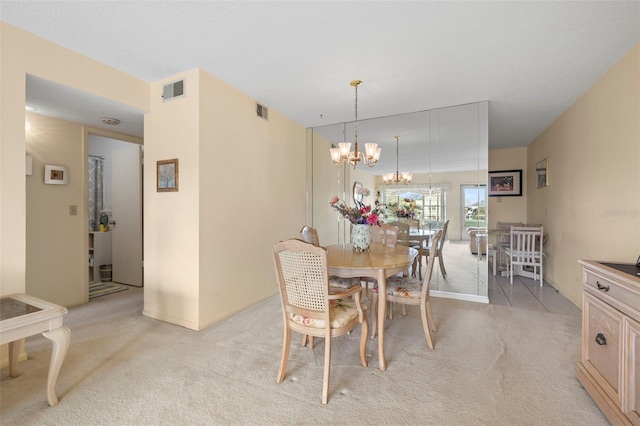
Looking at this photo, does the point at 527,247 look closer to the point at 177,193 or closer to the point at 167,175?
the point at 177,193

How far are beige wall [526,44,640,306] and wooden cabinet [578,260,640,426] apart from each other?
1089 millimetres

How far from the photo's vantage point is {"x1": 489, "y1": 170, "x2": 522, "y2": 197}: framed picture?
5.72 m

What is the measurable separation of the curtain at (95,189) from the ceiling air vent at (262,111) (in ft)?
13.1

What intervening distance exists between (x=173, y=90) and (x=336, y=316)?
2734 mm

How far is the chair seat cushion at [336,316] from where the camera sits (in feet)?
5.96

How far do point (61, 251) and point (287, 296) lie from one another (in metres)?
3.28

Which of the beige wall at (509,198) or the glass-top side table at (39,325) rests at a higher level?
the beige wall at (509,198)

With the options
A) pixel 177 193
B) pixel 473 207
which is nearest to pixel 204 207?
pixel 177 193

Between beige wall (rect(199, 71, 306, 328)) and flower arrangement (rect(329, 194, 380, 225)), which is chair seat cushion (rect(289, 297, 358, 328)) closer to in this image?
flower arrangement (rect(329, 194, 380, 225))

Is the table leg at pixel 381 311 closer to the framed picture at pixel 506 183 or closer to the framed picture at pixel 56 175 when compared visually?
the framed picture at pixel 56 175

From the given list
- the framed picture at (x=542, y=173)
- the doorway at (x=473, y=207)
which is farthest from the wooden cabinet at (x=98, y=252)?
the framed picture at (x=542, y=173)

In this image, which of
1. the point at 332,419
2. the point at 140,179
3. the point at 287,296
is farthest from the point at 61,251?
the point at 332,419

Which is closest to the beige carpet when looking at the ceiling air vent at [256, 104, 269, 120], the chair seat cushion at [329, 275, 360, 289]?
the chair seat cushion at [329, 275, 360, 289]

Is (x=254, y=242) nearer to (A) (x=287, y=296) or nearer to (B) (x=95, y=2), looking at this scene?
(A) (x=287, y=296)
